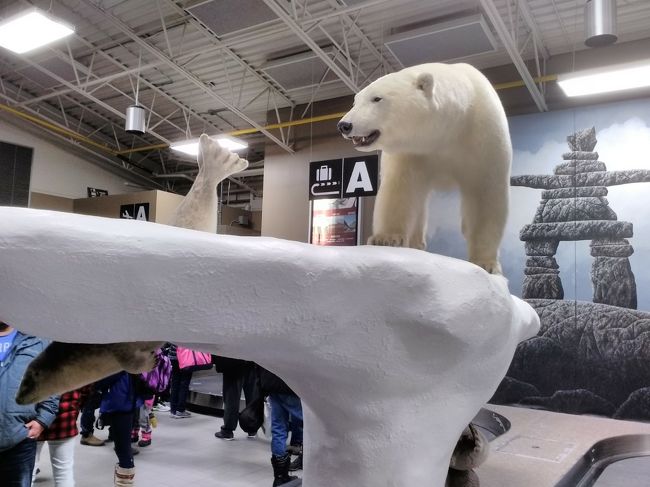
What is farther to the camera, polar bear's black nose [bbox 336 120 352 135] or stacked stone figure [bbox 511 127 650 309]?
stacked stone figure [bbox 511 127 650 309]

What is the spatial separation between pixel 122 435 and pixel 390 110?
275 cm

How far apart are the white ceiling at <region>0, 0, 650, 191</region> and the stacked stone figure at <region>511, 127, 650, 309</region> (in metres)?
0.88

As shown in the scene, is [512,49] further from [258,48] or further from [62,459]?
[62,459]

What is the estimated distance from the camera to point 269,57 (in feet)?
23.2

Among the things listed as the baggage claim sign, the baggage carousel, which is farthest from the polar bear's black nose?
the baggage claim sign

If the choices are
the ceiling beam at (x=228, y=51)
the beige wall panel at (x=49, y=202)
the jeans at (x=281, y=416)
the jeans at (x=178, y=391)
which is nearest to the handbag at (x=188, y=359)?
the jeans at (x=178, y=391)

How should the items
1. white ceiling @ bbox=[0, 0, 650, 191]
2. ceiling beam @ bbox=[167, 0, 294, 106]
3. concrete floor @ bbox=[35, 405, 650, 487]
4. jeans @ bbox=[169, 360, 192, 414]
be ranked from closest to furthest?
concrete floor @ bbox=[35, 405, 650, 487], white ceiling @ bbox=[0, 0, 650, 191], jeans @ bbox=[169, 360, 192, 414], ceiling beam @ bbox=[167, 0, 294, 106]

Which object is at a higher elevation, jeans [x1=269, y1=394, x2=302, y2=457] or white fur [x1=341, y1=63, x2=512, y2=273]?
white fur [x1=341, y1=63, x2=512, y2=273]

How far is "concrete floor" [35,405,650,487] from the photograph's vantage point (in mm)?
2207

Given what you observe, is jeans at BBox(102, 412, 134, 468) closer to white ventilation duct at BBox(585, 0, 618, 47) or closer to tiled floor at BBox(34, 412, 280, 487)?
tiled floor at BBox(34, 412, 280, 487)

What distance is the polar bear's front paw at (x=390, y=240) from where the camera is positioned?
1562 mm

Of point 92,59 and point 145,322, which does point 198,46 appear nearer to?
point 92,59

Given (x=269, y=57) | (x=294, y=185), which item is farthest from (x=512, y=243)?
(x=269, y=57)

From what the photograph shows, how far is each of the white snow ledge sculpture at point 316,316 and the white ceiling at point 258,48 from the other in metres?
4.46
